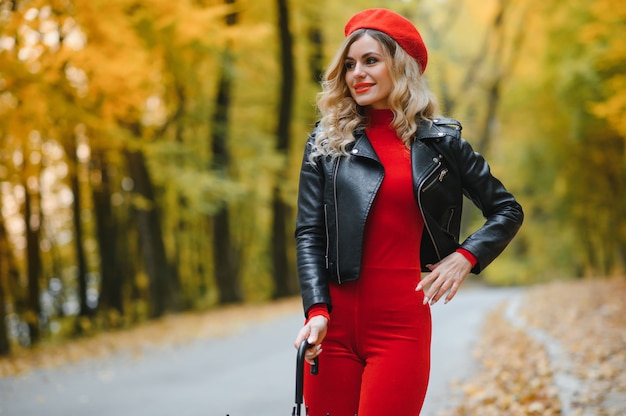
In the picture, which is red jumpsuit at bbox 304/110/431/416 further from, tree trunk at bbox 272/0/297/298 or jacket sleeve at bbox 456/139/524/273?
tree trunk at bbox 272/0/297/298

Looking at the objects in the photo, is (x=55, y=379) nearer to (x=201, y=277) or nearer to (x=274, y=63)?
(x=274, y=63)

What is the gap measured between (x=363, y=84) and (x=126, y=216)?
913 inches

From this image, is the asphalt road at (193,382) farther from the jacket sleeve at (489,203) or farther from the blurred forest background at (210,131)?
the jacket sleeve at (489,203)

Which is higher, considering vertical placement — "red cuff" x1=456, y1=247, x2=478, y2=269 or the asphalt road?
"red cuff" x1=456, y1=247, x2=478, y2=269

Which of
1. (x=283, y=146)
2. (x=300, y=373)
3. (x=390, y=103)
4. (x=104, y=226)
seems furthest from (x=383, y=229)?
(x=283, y=146)

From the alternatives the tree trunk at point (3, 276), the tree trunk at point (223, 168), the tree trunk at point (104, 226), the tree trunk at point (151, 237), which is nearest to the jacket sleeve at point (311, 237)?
the tree trunk at point (3, 276)

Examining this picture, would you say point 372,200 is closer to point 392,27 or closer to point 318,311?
point 318,311

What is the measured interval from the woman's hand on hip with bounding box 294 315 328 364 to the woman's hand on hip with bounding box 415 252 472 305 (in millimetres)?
359

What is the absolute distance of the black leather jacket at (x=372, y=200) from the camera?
276 centimetres

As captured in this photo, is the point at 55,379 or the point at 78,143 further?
the point at 78,143

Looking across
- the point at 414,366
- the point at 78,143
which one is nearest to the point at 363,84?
the point at 414,366

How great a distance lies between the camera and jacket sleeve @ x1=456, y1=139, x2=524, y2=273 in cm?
284

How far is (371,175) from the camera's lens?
279 centimetres

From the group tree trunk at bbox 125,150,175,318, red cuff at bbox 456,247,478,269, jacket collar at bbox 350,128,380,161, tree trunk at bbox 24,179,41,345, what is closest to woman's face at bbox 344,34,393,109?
jacket collar at bbox 350,128,380,161
